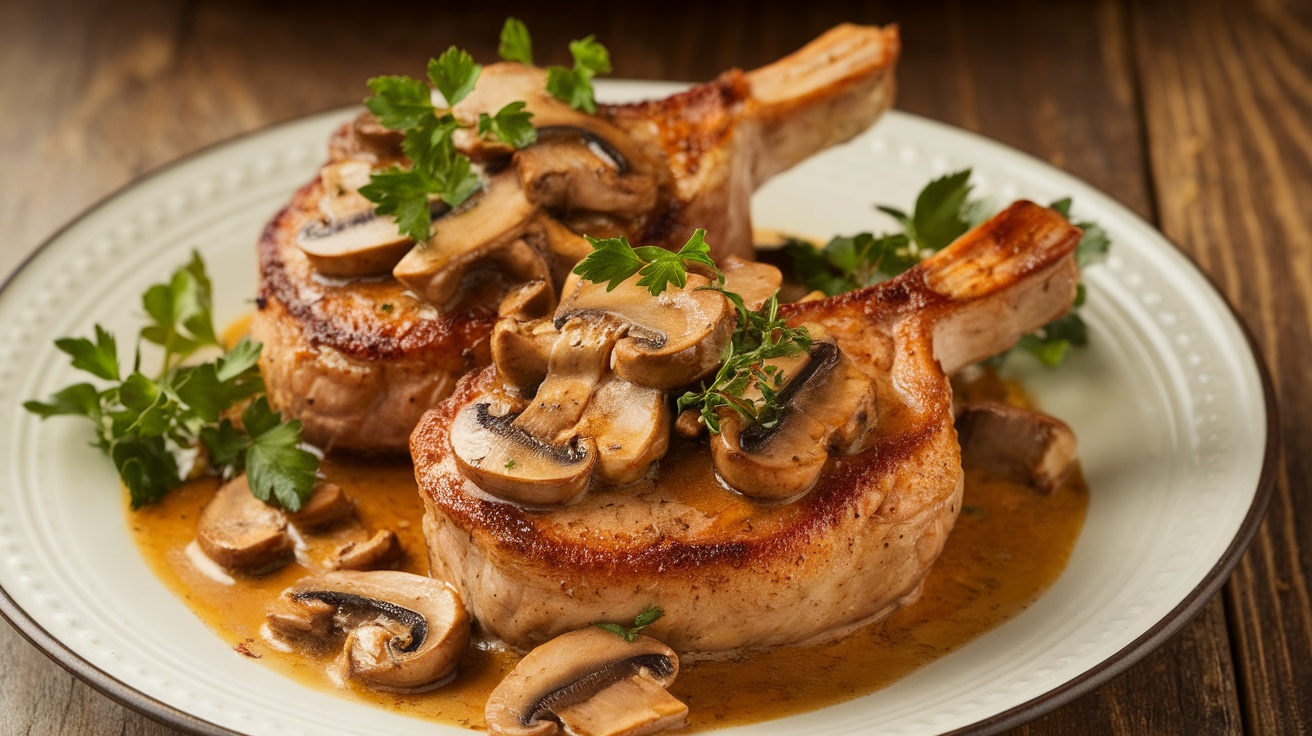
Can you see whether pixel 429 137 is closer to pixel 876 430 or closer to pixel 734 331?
pixel 734 331

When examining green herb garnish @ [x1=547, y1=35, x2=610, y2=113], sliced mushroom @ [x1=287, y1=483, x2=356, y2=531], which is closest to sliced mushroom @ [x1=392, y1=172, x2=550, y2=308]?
green herb garnish @ [x1=547, y1=35, x2=610, y2=113]

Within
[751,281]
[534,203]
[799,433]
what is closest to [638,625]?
[799,433]

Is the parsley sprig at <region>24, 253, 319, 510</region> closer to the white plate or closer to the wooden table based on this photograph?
the white plate

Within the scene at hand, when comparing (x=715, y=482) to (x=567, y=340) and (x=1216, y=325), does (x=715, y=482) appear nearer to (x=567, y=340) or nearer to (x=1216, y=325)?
(x=567, y=340)

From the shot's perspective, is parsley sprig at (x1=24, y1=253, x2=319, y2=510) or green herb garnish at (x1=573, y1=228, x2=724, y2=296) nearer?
green herb garnish at (x1=573, y1=228, x2=724, y2=296)

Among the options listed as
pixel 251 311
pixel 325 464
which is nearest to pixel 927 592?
pixel 325 464

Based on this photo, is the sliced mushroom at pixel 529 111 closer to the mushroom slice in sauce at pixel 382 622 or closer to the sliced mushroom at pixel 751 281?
the sliced mushroom at pixel 751 281
